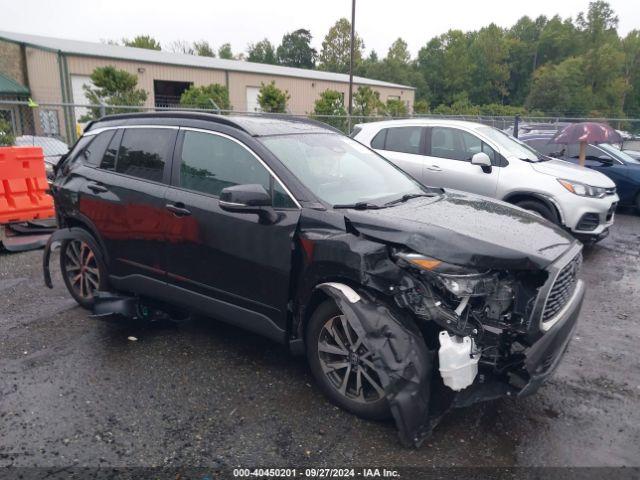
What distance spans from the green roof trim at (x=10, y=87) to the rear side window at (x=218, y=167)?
2509cm

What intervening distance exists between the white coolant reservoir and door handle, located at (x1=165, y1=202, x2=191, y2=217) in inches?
83.2

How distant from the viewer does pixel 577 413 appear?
128 inches

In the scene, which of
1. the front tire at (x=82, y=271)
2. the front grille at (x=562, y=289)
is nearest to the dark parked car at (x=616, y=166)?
the front grille at (x=562, y=289)

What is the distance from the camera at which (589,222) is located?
273 inches

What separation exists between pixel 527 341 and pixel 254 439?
5.51 feet

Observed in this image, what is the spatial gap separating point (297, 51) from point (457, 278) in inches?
3373

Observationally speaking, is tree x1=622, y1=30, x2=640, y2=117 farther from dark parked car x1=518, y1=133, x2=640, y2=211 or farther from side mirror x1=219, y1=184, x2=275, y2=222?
side mirror x1=219, y1=184, x2=275, y2=222

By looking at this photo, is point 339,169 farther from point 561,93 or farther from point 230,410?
point 561,93

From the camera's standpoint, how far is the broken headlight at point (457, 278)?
2809mm

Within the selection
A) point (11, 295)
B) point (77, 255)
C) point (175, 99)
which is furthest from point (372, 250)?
point (175, 99)

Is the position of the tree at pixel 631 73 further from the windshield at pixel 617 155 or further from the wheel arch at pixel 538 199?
the wheel arch at pixel 538 199

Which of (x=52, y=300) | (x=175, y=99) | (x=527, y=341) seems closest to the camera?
(x=527, y=341)

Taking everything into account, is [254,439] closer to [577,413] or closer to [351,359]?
[351,359]

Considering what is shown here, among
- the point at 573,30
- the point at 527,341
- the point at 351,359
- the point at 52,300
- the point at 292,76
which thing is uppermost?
the point at 573,30
